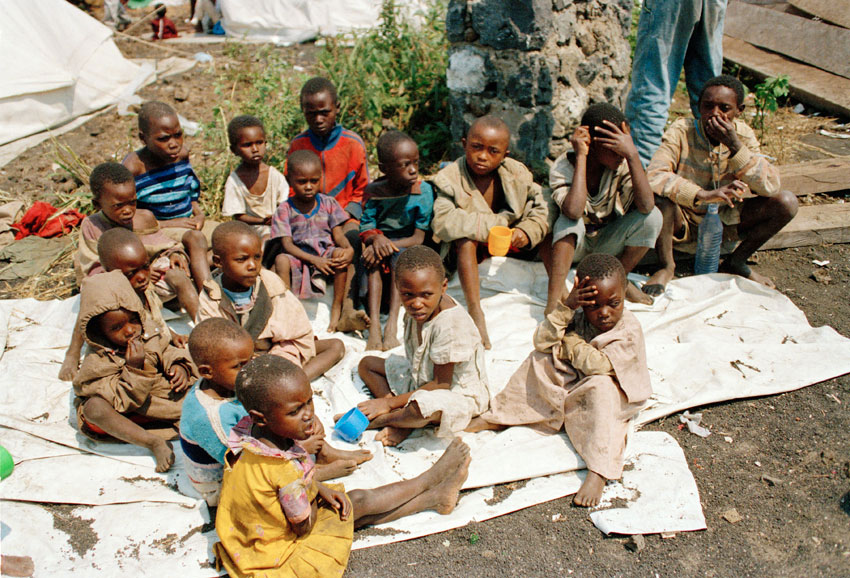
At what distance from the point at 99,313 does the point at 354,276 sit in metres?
1.55

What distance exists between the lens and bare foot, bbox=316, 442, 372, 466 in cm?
286

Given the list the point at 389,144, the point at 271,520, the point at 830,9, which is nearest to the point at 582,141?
the point at 389,144

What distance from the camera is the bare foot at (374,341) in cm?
371

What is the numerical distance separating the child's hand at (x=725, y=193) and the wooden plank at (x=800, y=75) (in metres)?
3.17

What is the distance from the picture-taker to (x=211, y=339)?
250 cm

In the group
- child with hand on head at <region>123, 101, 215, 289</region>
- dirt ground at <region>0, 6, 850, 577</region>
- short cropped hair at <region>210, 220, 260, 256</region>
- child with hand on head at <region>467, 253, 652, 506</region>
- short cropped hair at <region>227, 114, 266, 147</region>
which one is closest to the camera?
dirt ground at <region>0, 6, 850, 577</region>

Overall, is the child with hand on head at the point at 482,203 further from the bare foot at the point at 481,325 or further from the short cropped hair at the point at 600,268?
the short cropped hair at the point at 600,268

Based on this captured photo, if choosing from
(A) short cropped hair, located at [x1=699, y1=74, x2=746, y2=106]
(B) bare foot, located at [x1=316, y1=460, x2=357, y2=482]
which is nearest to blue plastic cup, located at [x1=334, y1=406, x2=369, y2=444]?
(B) bare foot, located at [x1=316, y1=460, x2=357, y2=482]

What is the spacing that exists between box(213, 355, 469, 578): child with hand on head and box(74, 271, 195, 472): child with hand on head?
79 cm

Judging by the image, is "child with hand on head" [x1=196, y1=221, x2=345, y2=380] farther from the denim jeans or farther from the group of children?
the denim jeans

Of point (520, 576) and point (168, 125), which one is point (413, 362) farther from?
point (168, 125)

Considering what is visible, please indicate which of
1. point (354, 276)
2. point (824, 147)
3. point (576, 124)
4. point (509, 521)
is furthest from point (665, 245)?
point (824, 147)

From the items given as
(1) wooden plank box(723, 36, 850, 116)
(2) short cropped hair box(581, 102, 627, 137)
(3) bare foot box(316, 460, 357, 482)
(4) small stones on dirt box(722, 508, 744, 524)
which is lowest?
(3) bare foot box(316, 460, 357, 482)

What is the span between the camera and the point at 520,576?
2375mm
